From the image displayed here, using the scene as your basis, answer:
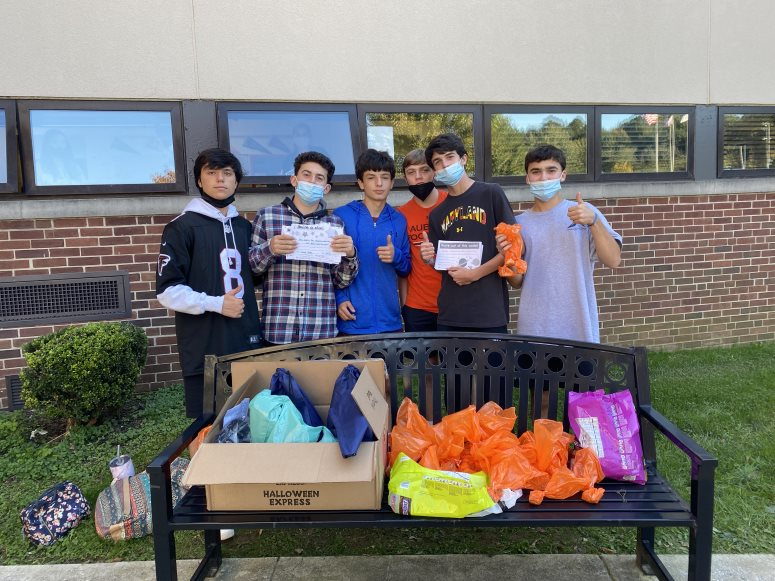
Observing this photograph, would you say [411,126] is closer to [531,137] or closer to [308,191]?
[531,137]

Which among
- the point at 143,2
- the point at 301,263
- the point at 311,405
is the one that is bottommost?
the point at 311,405

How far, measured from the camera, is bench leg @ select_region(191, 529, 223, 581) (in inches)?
104

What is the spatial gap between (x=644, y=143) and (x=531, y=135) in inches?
52.5

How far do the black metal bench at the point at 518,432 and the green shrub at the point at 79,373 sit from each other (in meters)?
1.77

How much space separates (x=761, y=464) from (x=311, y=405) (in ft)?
9.88

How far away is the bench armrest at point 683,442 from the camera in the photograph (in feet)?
6.66

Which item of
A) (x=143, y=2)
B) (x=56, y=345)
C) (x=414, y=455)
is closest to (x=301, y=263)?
(x=414, y=455)

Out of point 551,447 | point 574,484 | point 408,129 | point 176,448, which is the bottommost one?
point 574,484

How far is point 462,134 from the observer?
5551 millimetres

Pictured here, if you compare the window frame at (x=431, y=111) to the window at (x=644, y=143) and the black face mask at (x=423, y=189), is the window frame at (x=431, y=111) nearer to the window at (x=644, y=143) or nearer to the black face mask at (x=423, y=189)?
the window at (x=644, y=143)

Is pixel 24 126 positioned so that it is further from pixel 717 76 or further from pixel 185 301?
pixel 717 76

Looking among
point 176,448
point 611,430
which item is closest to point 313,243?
point 176,448

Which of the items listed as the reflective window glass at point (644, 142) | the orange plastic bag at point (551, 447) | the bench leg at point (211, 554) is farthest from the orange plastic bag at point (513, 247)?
the reflective window glass at point (644, 142)

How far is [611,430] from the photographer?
2418 millimetres
